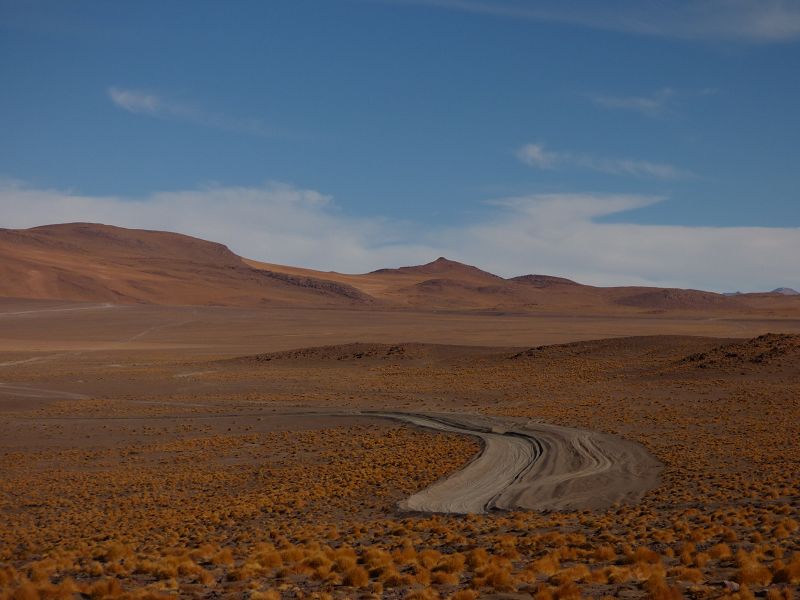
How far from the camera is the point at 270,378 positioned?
168ft

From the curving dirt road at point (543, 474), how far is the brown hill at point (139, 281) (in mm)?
128692

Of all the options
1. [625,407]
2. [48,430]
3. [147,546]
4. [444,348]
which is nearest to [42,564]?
[147,546]

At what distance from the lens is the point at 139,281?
6535 inches

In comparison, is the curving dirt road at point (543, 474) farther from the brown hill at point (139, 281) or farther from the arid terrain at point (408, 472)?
the brown hill at point (139, 281)

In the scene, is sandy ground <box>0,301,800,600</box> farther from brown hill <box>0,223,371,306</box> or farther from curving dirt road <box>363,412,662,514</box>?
brown hill <box>0,223,371,306</box>

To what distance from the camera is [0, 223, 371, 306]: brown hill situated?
14800 cm

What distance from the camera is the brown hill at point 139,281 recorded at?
14800 centimetres

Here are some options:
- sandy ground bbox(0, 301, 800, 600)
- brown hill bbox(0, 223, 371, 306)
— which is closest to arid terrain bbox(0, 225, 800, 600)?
sandy ground bbox(0, 301, 800, 600)

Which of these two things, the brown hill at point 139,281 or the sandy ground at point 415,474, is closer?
the sandy ground at point 415,474

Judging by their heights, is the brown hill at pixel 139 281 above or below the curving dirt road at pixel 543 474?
above

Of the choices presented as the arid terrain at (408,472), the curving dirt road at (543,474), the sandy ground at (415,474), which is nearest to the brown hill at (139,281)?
the arid terrain at (408,472)

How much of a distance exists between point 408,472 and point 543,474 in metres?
3.51

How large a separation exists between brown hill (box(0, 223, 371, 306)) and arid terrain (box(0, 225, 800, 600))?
85928mm

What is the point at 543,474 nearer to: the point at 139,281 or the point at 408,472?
the point at 408,472
